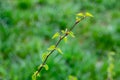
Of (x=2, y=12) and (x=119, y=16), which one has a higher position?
(x=2, y=12)

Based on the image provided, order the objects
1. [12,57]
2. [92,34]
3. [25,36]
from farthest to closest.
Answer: [92,34] < [25,36] < [12,57]

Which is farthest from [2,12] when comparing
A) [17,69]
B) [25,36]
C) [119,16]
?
[119,16]

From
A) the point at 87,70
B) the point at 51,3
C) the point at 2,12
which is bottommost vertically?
the point at 87,70

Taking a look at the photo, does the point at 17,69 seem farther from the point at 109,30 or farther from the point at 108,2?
the point at 108,2

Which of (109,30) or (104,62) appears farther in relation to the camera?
(109,30)

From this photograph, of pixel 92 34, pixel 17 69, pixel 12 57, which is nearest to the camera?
pixel 17 69

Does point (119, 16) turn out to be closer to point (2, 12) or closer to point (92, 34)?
point (92, 34)

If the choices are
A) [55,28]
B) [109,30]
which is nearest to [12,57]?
[55,28]
